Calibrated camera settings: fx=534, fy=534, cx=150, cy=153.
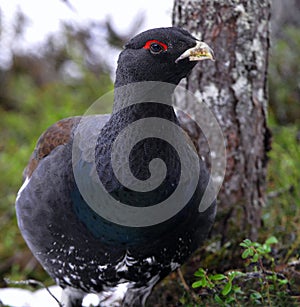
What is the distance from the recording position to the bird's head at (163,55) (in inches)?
103

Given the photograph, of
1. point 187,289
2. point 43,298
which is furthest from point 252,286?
point 43,298

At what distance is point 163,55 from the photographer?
264 centimetres

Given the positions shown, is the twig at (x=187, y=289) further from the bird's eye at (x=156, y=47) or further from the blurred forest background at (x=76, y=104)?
the bird's eye at (x=156, y=47)

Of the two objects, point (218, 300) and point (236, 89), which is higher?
point (236, 89)

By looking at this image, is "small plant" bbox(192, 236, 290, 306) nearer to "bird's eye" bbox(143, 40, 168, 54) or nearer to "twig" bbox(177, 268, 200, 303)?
"twig" bbox(177, 268, 200, 303)

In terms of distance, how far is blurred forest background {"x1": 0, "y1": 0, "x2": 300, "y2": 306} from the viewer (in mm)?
4434

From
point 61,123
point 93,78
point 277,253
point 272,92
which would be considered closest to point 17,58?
point 93,78

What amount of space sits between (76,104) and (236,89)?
392 cm

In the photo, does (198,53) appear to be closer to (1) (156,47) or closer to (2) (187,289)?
(1) (156,47)

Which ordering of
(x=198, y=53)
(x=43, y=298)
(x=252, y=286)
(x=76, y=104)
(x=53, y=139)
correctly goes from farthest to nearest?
(x=76, y=104)
(x=43, y=298)
(x=53, y=139)
(x=252, y=286)
(x=198, y=53)

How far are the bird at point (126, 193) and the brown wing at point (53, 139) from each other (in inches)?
2.5

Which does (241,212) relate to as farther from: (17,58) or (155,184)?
(17,58)

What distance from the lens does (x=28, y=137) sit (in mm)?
6984

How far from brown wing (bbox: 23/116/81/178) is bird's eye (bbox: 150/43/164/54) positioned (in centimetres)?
88
